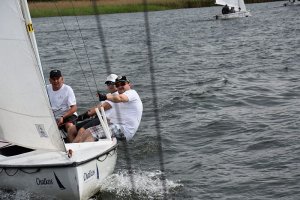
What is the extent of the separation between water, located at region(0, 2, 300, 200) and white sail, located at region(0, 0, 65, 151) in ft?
3.00

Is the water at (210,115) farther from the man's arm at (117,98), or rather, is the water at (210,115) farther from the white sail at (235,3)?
the white sail at (235,3)

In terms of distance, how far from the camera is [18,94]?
23.9 ft

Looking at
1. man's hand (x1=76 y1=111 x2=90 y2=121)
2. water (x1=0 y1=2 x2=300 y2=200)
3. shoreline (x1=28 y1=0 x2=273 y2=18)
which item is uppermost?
man's hand (x1=76 y1=111 x2=90 y2=121)

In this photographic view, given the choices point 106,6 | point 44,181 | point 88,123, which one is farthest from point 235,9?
point 44,181

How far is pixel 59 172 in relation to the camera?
7406 mm

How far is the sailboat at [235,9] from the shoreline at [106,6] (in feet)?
35.6

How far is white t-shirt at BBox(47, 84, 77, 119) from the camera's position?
9.80 metres

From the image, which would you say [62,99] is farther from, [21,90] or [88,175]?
[21,90]

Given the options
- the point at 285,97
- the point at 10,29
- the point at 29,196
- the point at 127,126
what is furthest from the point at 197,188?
the point at 285,97

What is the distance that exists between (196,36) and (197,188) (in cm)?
2650

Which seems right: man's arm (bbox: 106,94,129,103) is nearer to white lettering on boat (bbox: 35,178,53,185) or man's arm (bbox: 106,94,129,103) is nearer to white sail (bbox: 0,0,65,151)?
white sail (bbox: 0,0,65,151)

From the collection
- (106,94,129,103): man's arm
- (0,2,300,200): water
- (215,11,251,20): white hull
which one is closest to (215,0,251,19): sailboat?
(215,11,251,20): white hull

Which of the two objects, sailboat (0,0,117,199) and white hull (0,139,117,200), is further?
white hull (0,139,117,200)

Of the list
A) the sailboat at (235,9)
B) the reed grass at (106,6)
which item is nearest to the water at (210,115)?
the sailboat at (235,9)
